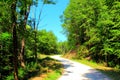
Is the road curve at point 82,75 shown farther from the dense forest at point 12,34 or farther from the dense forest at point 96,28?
the dense forest at point 12,34

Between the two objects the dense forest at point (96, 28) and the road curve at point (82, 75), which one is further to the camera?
the dense forest at point (96, 28)

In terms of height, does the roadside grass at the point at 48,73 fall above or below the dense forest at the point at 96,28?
below

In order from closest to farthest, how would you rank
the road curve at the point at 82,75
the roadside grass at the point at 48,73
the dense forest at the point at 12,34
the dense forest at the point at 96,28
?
the dense forest at the point at 12,34, the road curve at the point at 82,75, the roadside grass at the point at 48,73, the dense forest at the point at 96,28

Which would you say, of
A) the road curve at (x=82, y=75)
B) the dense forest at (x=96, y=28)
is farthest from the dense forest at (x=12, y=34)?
the dense forest at (x=96, y=28)

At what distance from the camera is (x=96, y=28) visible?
29812mm

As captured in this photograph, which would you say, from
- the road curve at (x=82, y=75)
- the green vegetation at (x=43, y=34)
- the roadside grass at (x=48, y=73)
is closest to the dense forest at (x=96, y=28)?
the green vegetation at (x=43, y=34)

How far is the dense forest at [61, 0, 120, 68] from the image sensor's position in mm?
20745

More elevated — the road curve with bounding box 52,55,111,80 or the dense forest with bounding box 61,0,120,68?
the dense forest with bounding box 61,0,120,68

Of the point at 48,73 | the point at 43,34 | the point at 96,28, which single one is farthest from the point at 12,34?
the point at 43,34

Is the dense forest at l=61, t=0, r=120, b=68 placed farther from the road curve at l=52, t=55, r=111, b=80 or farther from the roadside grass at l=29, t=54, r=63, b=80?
the roadside grass at l=29, t=54, r=63, b=80

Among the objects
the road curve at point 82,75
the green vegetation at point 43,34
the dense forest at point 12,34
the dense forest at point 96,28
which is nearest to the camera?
the dense forest at point 12,34

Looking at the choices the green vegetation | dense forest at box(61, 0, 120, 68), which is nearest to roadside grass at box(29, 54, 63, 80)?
the green vegetation

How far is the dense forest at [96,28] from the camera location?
20.7 meters

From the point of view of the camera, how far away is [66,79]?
16328mm
